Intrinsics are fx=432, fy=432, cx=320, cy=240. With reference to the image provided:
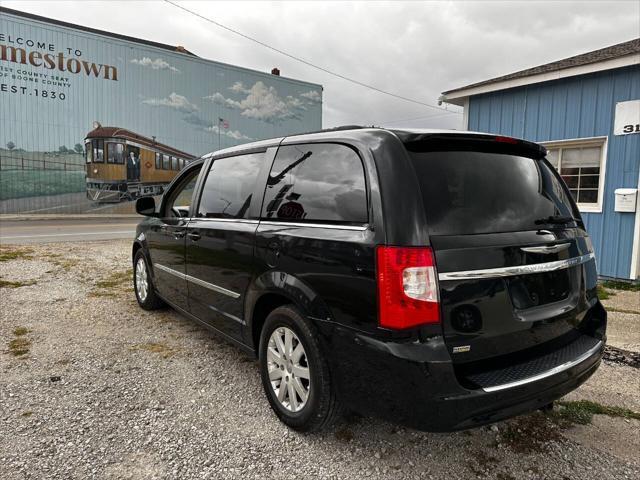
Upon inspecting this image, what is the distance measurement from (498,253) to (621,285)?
645cm

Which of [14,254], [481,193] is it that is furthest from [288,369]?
[14,254]

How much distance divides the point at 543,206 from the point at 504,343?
91 cm

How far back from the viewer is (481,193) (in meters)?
2.24

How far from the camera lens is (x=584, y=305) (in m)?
A: 2.51

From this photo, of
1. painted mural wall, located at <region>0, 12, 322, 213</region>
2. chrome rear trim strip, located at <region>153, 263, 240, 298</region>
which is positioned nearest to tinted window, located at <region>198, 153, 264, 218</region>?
chrome rear trim strip, located at <region>153, 263, 240, 298</region>

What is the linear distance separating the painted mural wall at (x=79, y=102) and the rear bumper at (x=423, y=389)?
2327 cm

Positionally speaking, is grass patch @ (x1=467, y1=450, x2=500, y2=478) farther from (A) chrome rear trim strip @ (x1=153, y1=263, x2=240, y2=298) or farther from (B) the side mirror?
(B) the side mirror

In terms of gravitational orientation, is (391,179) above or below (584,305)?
above

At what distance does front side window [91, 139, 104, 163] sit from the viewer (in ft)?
68.9

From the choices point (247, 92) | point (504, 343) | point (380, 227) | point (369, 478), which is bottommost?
point (369, 478)

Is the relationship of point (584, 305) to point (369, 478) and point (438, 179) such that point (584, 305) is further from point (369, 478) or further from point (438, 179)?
point (369, 478)

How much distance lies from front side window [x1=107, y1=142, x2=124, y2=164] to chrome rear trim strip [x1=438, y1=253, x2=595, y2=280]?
72.0 ft

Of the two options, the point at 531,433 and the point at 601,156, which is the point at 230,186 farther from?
the point at 601,156

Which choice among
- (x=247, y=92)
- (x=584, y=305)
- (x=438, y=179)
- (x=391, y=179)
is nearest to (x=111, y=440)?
(x=391, y=179)
